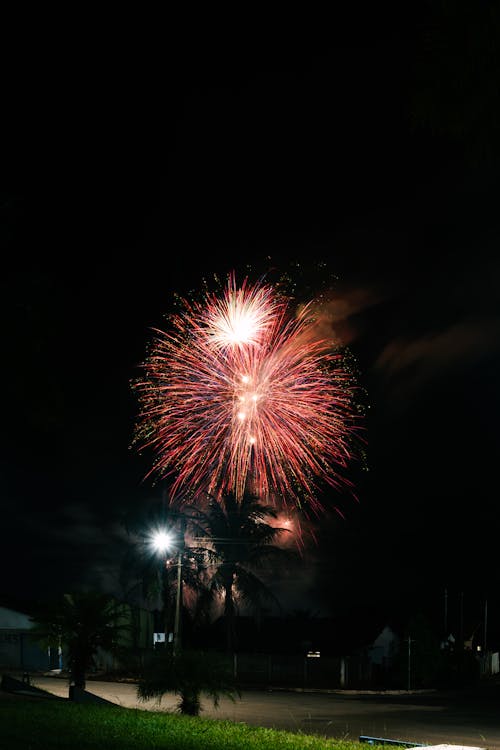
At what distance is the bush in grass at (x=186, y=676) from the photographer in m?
19.7

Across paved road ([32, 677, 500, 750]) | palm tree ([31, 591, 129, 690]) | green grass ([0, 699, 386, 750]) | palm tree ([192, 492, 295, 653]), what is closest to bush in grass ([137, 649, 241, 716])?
green grass ([0, 699, 386, 750])

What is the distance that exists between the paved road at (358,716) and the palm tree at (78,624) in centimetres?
178

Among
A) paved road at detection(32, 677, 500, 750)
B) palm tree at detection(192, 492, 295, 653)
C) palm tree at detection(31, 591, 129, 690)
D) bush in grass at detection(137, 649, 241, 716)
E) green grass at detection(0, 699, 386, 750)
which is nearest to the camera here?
green grass at detection(0, 699, 386, 750)

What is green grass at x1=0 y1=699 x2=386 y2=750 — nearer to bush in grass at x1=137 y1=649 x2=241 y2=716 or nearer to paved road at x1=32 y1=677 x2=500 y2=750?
bush in grass at x1=137 y1=649 x2=241 y2=716

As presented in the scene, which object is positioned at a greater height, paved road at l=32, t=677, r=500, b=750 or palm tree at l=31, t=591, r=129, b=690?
palm tree at l=31, t=591, r=129, b=690

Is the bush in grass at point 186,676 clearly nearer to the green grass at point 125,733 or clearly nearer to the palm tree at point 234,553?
the green grass at point 125,733

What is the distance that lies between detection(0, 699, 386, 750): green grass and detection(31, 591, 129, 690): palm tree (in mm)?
11620

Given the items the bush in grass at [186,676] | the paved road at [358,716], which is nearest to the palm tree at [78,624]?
the paved road at [358,716]

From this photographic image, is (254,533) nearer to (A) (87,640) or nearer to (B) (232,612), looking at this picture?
(B) (232,612)

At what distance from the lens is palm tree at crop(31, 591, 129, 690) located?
98.7 ft

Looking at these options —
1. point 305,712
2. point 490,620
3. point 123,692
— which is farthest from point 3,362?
point 490,620

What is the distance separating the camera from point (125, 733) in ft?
46.9

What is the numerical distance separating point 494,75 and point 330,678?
4193 cm

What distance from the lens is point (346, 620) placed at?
68.4m
